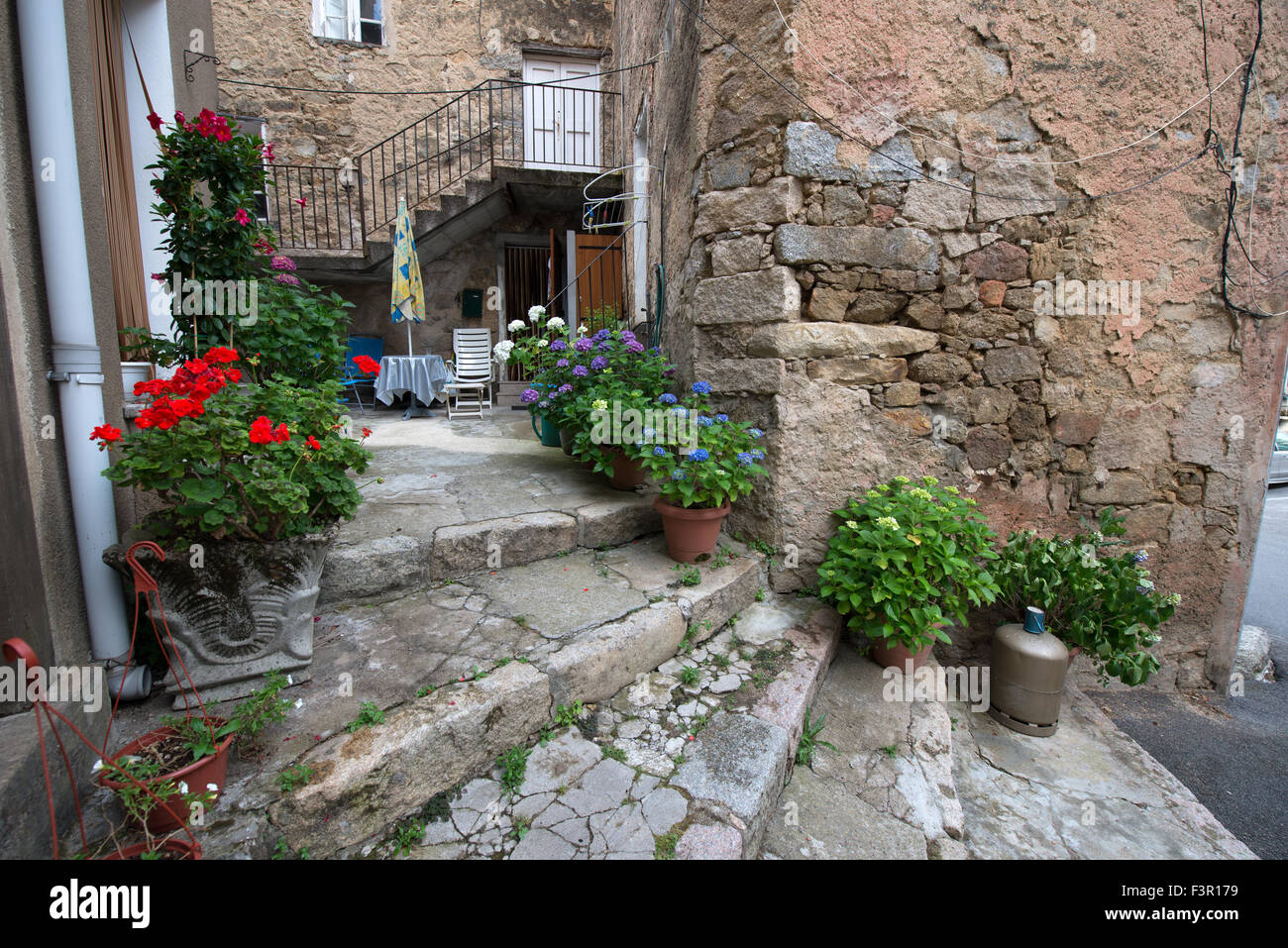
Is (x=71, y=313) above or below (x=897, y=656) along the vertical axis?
above

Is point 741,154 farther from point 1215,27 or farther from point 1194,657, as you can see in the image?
point 1194,657

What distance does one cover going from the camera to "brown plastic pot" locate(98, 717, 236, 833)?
4.37ft

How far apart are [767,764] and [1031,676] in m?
2.02

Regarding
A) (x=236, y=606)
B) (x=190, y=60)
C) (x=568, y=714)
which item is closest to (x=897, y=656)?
(x=568, y=714)

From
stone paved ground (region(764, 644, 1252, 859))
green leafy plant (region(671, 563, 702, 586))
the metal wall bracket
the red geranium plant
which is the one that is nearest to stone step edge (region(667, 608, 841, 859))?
stone paved ground (region(764, 644, 1252, 859))

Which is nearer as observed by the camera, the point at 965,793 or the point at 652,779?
the point at 652,779

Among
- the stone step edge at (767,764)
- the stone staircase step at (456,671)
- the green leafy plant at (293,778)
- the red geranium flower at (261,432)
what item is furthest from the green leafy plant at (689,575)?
the red geranium flower at (261,432)

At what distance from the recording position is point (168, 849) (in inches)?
51.6

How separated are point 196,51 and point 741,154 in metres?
3.70

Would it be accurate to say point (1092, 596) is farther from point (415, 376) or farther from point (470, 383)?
point (415, 376)

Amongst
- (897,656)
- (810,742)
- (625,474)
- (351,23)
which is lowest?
(810,742)

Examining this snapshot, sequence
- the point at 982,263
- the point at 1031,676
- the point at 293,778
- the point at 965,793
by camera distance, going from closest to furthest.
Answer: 1. the point at 293,778
2. the point at 965,793
3. the point at 1031,676
4. the point at 982,263

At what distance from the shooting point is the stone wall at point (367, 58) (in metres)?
8.06

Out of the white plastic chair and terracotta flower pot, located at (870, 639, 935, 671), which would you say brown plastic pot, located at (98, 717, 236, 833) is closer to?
terracotta flower pot, located at (870, 639, 935, 671)
